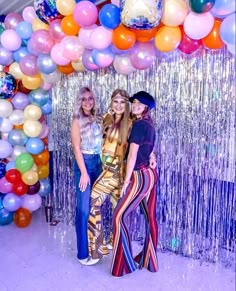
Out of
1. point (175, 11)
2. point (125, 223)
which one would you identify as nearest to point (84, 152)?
point (125, 223)

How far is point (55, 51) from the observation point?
2.50 meters

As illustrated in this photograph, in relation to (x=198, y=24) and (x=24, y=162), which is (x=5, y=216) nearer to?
(x=24, y=162)

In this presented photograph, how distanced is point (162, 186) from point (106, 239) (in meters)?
0.69

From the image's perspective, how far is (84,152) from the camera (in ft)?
8.61

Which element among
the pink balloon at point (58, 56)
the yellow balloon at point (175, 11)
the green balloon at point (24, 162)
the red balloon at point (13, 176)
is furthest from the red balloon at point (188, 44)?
the red balloon at point (13, 176)

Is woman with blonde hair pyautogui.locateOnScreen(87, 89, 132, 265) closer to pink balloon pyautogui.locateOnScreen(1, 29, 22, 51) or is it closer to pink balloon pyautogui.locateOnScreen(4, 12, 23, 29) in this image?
pink balloon pyautogui.locateOnScreen(1, 29, 22, 51)

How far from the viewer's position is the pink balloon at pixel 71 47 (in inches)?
94.8

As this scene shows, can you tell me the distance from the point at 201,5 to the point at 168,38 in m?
0.28

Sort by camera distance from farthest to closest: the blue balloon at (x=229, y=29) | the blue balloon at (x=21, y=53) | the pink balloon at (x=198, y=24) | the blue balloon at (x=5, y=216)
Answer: the blue balloon at (x=5, y=216), the blue balloon at (x=21, y=53), the pink balloon at (x=198, y=24), the blue balloon at (x=229, y=29)

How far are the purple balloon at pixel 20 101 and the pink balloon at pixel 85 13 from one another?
3.58ft

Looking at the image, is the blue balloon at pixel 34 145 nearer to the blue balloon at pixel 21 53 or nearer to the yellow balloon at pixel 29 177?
the yellow balloon at pixel 29 177

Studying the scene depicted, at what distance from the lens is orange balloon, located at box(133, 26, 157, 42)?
6.91 feet

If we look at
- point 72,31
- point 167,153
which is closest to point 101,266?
point 167,153

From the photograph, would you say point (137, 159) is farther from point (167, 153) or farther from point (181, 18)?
point (181, 18)
